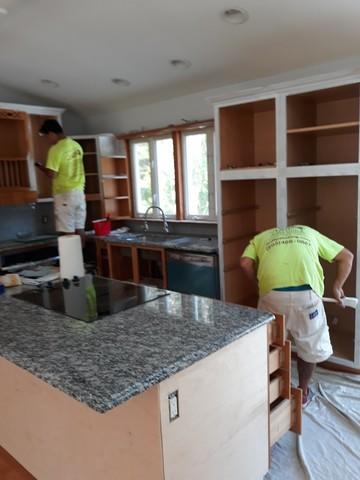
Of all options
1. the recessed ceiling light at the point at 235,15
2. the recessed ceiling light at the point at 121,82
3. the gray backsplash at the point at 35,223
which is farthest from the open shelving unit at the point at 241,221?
the recessed ceiling light at the point at 121,82

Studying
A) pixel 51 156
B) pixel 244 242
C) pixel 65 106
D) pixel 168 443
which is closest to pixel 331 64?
pixel 244 242

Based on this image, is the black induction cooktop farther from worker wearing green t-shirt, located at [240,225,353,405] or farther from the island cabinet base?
worker wearing green t-shirt, located at [240,225,353,405]

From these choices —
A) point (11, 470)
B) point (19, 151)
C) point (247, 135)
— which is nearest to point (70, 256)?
point (11, 470)

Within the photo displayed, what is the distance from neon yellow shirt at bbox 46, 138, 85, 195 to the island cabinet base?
262cm

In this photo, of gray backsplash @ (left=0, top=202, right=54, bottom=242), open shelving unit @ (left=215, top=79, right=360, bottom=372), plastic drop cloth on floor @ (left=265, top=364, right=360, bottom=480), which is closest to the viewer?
plastic drop cloth on floor @ (left=265, top=364, right=360, bottom=480)

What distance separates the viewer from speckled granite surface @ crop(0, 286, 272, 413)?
4.02ft

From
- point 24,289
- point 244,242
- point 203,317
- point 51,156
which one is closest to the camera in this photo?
point 203,317

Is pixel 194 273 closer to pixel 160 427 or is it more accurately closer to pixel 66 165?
pixel 66 165

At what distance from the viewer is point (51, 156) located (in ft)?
13.5

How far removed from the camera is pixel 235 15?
2.76 metres

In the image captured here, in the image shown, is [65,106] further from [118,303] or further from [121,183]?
[118,303]

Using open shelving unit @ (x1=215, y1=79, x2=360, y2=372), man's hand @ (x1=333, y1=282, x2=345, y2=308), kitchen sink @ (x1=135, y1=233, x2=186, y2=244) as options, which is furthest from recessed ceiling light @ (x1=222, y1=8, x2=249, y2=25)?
kitchen sink @ (x1=135, y1=233, x2=186, y2=244)

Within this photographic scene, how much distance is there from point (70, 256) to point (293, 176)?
167 cm

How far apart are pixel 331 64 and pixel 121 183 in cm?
290
